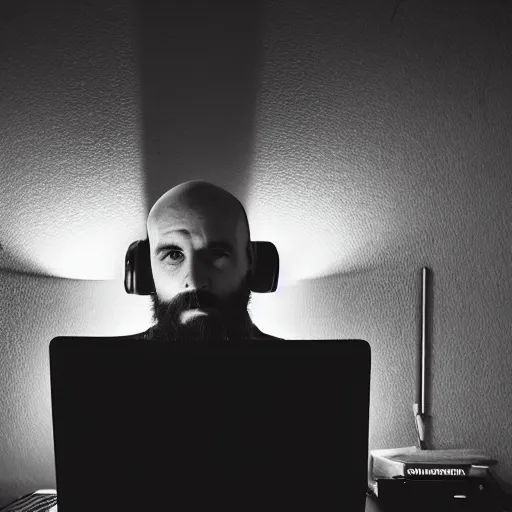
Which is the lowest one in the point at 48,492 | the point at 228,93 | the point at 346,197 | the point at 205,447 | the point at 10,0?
the point at 48,492

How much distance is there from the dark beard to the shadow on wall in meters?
0.39

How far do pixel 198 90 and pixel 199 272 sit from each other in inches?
25.5

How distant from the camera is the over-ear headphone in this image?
1767 mm

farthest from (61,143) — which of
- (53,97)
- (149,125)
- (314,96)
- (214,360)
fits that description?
(214,360)

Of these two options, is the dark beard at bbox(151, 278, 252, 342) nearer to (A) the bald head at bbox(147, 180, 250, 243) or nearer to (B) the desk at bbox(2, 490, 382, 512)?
(A) the bald head at bbox(147, 180, 250, 243)

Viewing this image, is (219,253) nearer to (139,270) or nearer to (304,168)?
(139,270)

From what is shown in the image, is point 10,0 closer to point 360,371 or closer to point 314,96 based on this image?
point 314,96

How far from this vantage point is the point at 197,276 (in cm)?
166

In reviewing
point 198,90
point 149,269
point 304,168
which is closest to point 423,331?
point 304,168

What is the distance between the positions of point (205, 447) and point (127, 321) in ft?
3.55

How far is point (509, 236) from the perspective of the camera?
1.95 metres

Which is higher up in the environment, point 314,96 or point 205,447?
point 314,96

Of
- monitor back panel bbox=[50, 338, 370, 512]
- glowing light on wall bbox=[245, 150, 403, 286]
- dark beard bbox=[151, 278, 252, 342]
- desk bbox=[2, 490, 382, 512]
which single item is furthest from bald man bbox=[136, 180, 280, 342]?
monitor back panel bbox=[50, 338, 370, 512]

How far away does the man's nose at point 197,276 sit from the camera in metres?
1.65
